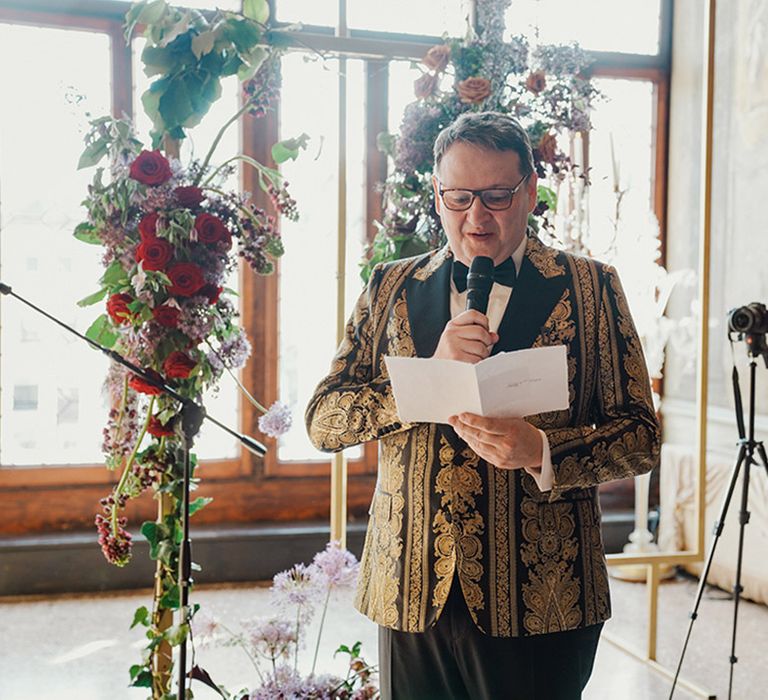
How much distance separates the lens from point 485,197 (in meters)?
1.42

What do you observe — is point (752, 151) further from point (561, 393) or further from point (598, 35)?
point (561, 393)

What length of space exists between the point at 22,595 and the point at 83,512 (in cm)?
47

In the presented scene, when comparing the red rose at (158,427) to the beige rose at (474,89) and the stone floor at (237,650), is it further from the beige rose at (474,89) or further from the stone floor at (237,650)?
the stone floor at (237,650)

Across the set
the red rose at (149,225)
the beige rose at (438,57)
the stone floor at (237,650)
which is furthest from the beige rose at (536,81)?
the stone floor at (237,650)

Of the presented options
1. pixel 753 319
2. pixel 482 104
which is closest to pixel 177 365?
pixel 482 104

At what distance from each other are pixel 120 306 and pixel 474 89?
1030mm

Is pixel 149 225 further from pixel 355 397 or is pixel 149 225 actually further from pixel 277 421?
→ pixel 355 397

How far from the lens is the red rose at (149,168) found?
76.4 inches

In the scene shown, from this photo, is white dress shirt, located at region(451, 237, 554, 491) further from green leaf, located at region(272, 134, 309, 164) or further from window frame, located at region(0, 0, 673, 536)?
window frame, located at region(0, 0, 673, 536)

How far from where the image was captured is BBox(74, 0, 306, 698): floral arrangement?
77.6 inches

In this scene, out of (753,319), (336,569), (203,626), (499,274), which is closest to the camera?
(499,274)

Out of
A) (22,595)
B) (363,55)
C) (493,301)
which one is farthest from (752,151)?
(22,595)

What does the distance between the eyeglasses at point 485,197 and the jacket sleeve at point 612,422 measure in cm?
22

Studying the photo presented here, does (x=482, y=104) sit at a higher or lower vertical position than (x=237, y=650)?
higher
